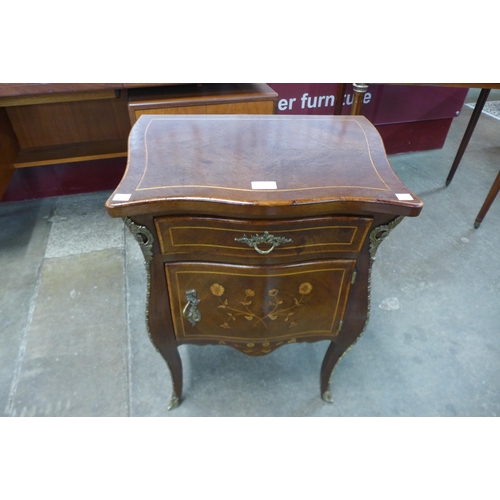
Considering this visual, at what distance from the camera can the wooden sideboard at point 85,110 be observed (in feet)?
4.36

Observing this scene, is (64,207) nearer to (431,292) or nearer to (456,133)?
(431,292)

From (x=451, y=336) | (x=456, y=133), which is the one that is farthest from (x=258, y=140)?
(x=456, y=133)

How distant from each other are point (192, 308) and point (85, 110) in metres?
1.44

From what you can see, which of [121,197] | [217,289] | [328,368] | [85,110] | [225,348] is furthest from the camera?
[85,110]

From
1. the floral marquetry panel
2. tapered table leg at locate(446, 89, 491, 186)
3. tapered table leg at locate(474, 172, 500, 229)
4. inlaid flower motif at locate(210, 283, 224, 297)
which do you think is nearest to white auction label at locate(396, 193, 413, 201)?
the floral marquetry panel

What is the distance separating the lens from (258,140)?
2.92 feet

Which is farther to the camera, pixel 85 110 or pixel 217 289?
pixel 85 110

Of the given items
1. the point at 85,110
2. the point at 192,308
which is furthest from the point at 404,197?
the point at 85,110

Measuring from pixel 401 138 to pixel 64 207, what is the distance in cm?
219

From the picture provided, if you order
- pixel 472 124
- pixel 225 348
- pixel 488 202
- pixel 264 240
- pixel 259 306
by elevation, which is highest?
pixel 264 240

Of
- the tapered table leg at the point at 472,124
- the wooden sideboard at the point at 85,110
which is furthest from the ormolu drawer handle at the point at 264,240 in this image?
the tapered table leg at the point at 472,124

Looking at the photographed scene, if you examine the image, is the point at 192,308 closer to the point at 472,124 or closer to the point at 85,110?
the point at 85,110

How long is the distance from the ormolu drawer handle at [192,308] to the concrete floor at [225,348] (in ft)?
1.37

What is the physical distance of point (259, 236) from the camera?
724 millimetres
